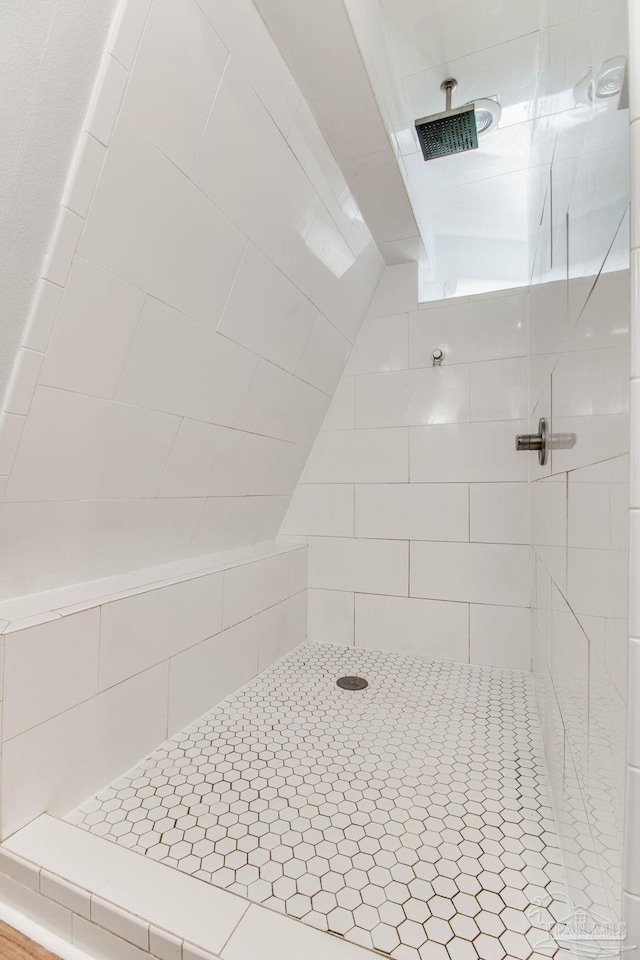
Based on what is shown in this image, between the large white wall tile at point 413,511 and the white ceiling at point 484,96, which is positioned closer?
the white ceiling at point 484,96

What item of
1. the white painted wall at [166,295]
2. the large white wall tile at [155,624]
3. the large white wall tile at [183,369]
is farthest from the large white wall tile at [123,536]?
the large white wall tile at [183,369]

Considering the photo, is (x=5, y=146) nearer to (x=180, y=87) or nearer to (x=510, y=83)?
(x=180, y=87)

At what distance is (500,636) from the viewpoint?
→ 2.01m

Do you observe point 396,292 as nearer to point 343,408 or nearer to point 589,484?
point 343,408

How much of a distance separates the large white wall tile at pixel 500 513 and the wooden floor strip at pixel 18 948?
1.79 metres

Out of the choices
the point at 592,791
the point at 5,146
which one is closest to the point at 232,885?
the point at 592,791

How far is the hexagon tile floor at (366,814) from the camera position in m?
0.85

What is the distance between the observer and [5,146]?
759mm

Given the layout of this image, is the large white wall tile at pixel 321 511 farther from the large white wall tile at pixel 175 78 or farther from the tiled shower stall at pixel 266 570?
the large white wall tile at pixel 175 78

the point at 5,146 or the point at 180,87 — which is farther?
the point at 180,87

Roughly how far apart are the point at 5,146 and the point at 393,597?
1.99m

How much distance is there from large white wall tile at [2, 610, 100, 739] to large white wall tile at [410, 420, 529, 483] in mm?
1485

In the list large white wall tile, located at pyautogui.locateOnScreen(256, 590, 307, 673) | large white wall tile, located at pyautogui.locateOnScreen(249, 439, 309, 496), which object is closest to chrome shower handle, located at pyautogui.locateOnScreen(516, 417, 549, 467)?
large white wall tile, located at pyautogui.locateOnScreen(249, 439, 309, 496)

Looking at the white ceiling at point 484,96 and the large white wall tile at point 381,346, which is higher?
the white ceiling at point 484,96
